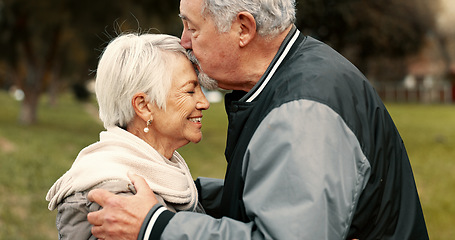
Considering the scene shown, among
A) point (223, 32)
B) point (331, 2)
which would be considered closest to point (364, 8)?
point (331, 2)

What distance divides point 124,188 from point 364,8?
13.4m

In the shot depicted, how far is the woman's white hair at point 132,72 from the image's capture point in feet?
8.26

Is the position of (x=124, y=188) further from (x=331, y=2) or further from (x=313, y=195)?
(x=331, y=2)

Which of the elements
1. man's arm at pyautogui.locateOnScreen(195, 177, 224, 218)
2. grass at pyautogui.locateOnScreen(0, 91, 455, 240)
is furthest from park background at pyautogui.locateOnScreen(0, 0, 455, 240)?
man's arm at pyautogui.locateOnScreen(195, 177, 224, 218)

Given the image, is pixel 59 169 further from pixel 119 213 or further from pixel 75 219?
pixel 119 213

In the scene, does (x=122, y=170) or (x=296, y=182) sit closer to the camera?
(x=296, y=182)

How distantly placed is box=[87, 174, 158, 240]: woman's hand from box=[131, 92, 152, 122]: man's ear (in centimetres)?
43

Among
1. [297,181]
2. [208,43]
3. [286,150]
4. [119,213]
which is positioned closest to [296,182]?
[297,181]

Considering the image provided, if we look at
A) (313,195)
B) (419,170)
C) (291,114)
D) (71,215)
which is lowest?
(419,170)

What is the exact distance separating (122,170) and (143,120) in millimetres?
322

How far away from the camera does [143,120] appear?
264 cm

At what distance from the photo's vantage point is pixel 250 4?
2.24m

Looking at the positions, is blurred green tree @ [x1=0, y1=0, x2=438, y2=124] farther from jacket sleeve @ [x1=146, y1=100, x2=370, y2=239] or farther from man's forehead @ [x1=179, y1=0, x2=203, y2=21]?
jacket sleeve @ [x1=146, y1=100, x2=370, y2=239]

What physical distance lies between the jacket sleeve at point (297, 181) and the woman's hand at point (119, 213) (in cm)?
13
